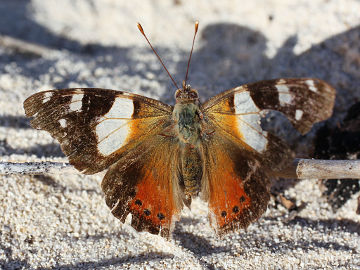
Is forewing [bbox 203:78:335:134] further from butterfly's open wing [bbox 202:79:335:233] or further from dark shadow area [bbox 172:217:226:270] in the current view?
dark shadow area [bbox 172:217:226:270]

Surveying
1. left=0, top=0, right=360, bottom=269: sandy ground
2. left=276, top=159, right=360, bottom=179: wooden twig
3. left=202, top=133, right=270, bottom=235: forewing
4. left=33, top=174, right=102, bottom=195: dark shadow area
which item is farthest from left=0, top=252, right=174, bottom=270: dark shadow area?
left=276, top=159, right=360, bottom=179: wooden twig

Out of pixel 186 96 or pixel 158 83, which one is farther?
pixel 158 83

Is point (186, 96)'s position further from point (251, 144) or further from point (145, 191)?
point (145, 191)

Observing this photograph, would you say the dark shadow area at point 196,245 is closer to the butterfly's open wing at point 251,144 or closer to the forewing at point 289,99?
the butterfly's open wing at point 251,144

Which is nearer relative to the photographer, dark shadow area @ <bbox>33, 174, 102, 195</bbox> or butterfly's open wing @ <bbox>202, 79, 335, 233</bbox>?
butterfly's open wing @ <bbox>202, 79, 335, 233</bbox>

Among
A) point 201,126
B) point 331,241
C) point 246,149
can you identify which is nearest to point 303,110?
point 246,149

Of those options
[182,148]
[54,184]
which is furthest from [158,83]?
[54,184]
